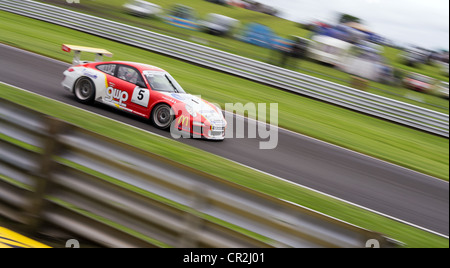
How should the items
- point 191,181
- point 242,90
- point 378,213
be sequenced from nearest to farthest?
1. point 191,181
2. point 378,213
3. point 242,90

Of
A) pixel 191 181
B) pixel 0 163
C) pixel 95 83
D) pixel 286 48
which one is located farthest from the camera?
pixel 286 48

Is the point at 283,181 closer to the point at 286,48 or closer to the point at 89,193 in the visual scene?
the point at 89,193

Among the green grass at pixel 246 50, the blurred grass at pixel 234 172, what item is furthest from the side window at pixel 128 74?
the green grass at pixel 246 50

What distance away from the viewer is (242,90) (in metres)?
16.2

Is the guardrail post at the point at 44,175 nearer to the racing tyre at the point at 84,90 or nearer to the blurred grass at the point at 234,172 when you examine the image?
the blurred grass at the point at 234,172

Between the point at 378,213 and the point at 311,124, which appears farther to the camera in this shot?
the point at 311,124

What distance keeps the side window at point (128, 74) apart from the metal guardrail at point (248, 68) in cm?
829

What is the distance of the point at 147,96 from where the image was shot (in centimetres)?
968

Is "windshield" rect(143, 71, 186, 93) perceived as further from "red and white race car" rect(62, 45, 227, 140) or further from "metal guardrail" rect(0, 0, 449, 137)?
"metal guardrail" rect(0, 0, 449, 137)

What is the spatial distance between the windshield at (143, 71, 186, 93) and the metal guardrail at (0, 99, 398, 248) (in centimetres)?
573

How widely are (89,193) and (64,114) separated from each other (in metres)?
6.00

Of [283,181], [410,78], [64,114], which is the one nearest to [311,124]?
[283,181]

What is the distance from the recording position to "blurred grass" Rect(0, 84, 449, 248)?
6.94 m

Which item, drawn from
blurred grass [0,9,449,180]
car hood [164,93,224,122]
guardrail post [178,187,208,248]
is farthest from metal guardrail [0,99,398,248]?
blurred grass [0,9,449,180]
